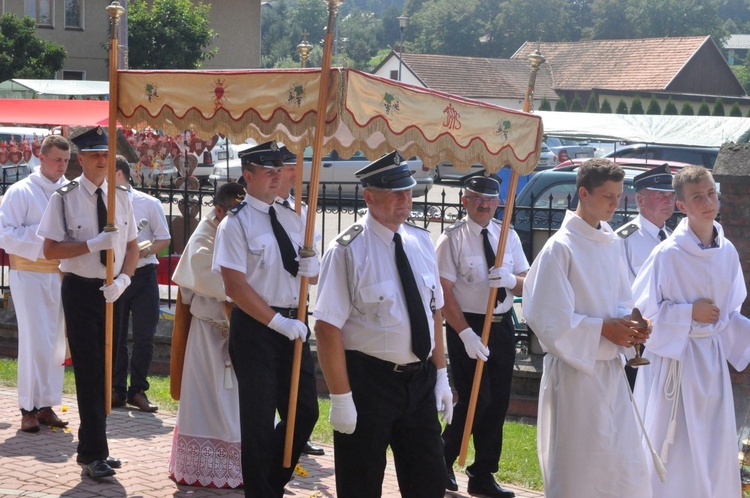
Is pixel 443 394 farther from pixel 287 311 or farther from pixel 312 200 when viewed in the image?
pixel 312 200

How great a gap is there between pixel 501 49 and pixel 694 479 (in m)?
134

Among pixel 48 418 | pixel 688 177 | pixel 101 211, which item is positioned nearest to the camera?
pixel 688 177

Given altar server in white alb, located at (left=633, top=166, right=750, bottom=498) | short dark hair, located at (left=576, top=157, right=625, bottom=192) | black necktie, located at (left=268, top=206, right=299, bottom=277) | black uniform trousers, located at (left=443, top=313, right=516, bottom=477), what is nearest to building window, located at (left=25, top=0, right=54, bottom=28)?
black uniform trousers, located at (left=443, top=313, right=516, bottom=477)

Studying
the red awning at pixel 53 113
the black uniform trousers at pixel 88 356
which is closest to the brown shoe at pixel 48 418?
the black uniform trousers at pixel 88 356

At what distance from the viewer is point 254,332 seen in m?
5.75

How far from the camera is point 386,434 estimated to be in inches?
195

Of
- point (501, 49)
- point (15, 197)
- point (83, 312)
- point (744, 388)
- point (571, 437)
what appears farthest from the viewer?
point (501, 49)

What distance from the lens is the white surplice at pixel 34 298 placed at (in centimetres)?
791

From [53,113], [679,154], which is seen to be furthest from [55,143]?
[679,154]

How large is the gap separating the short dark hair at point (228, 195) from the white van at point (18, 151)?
8.88 meters

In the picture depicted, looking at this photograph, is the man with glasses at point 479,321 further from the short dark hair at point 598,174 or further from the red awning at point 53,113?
the red awning at point 53,113

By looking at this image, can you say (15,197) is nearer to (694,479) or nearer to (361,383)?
(361,383)

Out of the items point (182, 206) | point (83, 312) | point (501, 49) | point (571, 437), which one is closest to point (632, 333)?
point (571, 437)

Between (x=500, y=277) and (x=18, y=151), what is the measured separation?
13.6 m
